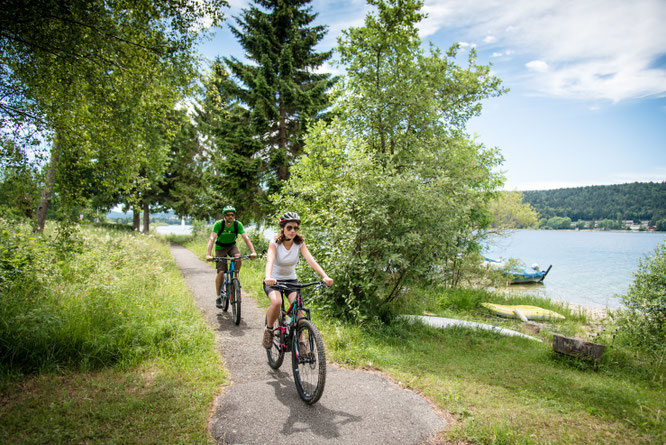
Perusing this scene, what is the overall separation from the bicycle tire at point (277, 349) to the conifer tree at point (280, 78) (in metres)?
11.0

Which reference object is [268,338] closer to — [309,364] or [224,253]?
[309,364]

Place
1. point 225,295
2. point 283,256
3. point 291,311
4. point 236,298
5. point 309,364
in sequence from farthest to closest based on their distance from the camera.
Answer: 1. point 225,295
2. point 236,298
3. point 283,256
4. point 291,311
5. point 309,364

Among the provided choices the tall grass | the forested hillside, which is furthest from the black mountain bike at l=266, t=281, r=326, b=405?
the forested hillside

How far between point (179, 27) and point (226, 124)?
32.4 ft

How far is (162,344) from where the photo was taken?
4840 millimetres

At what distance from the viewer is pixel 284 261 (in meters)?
4.42

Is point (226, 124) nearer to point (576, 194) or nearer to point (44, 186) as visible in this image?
point (44, 186)

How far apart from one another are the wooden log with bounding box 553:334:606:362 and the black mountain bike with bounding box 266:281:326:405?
4852mm

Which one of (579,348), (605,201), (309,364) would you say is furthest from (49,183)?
(605,201)

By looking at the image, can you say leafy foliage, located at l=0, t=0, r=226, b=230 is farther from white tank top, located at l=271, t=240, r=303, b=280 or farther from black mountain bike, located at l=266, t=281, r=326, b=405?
black mountain bike, located at l=266, t=281, r=326, b=405

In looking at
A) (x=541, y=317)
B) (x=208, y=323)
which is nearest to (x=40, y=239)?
(x=208, y=323)

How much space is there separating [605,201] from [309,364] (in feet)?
327

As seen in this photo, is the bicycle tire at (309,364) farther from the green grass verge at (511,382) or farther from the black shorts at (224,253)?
the black shorts at (224,253)

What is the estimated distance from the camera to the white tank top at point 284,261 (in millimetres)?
4418
